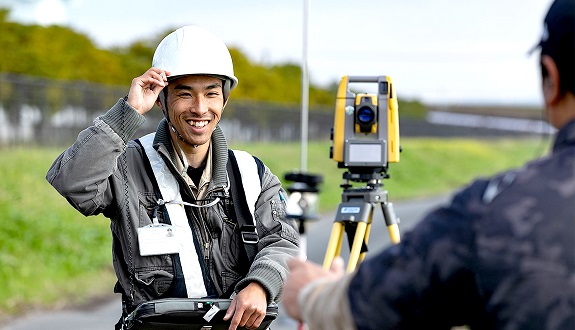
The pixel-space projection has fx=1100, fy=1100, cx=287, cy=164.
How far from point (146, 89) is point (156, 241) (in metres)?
0.65

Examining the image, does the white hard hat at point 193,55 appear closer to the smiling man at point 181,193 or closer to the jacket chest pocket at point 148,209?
the smiling man at point 181,193

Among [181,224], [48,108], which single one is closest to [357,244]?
[181,224]

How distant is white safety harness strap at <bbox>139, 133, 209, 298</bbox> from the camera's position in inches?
170

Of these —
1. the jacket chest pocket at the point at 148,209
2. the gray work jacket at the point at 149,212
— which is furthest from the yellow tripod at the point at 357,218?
the jacket chest pocket at the point at 148,209

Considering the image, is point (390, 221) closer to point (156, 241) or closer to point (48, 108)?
point (156, 241)

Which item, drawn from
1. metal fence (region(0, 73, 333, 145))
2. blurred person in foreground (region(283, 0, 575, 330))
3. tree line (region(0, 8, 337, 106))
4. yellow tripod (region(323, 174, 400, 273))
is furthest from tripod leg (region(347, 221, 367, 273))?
tree line (region(0, 8, 337, 106))

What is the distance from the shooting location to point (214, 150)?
460 cm

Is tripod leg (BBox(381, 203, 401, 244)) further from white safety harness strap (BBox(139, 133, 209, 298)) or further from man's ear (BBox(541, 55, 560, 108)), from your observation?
man's ear (BBox(541, 55, 560, 108))

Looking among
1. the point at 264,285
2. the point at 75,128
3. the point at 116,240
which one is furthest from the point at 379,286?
the point at 75,128

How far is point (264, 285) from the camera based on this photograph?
427cm

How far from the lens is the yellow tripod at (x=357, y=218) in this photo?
3.96m

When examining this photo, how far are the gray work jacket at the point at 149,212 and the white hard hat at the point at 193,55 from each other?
0.89 feet

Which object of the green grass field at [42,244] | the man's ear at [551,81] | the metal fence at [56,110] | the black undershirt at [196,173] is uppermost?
the man's ear at [551,81]

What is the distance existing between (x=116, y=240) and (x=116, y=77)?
3449cm
